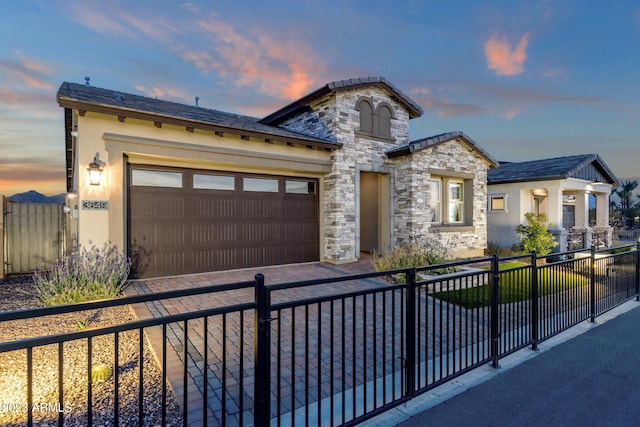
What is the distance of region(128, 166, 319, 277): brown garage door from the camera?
23.5ft

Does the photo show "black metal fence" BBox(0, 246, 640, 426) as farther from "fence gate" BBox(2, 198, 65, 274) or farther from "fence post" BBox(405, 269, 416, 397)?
"fence gate" BBox(2, 198, 65, 274)

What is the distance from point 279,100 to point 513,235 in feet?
39.5

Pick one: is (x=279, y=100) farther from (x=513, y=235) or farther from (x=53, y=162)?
(x=513, y=235)

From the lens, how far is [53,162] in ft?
39.7

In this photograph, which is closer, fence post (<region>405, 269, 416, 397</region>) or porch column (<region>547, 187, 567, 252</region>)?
fence post (<region>405, 269, 416, 397</region>)

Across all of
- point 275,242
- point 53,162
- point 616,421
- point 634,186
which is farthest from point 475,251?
point 634,186

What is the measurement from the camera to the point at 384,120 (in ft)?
35.2

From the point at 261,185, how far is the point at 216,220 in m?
1.62

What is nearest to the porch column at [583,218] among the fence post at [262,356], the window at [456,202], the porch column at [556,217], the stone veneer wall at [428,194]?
the porch column at [556,217]

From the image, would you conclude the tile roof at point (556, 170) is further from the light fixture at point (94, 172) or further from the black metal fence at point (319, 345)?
the light fixture at point (94, 172)

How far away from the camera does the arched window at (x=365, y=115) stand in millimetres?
10188

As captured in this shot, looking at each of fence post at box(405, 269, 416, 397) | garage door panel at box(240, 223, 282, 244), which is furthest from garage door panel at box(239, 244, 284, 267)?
fence post at box(405, 269, 416, 397)

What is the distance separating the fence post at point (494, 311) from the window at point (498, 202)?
12498 millimetres

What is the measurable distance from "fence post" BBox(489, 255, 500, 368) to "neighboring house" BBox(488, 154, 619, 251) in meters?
11.8
